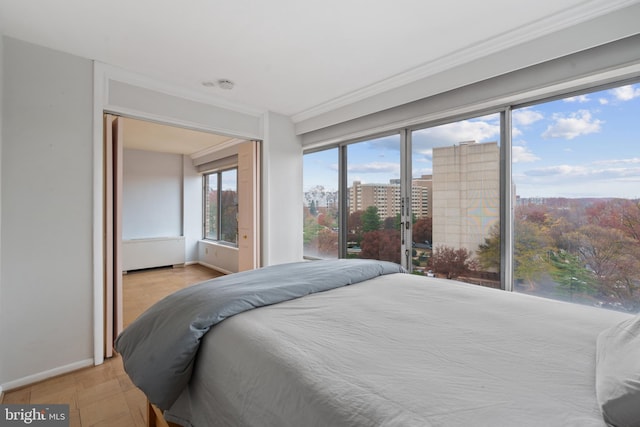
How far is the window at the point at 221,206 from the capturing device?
19.5 feet

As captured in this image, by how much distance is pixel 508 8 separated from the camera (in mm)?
1823

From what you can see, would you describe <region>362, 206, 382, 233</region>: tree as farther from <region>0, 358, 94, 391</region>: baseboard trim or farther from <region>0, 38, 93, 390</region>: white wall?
<region>0, 358, 94, 391</region>: baseboard trim

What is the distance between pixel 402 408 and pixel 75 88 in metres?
3.11

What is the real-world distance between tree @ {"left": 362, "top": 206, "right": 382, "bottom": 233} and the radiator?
14.7 ft

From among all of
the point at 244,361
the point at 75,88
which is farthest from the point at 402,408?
the point at 75,88

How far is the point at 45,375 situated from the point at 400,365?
9.06 ft

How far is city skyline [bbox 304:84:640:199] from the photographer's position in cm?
201

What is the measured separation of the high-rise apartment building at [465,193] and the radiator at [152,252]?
538cm

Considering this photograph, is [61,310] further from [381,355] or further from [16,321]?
[381,355]

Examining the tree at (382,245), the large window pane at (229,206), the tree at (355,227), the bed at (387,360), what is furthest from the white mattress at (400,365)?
the large window pane at (229,206)

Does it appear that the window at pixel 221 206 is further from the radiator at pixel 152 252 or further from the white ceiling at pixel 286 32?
the white ceiling at pixel 286 32

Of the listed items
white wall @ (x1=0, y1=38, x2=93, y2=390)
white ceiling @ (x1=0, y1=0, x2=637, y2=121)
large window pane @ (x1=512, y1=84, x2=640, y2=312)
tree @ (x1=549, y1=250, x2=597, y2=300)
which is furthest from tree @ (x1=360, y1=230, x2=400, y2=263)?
white wall @ (x1=0, y1=38, x2=93, y2=390)

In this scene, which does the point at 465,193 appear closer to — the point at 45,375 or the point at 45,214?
the point at 45,214

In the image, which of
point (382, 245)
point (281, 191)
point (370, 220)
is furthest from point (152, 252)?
point (382, 245)
